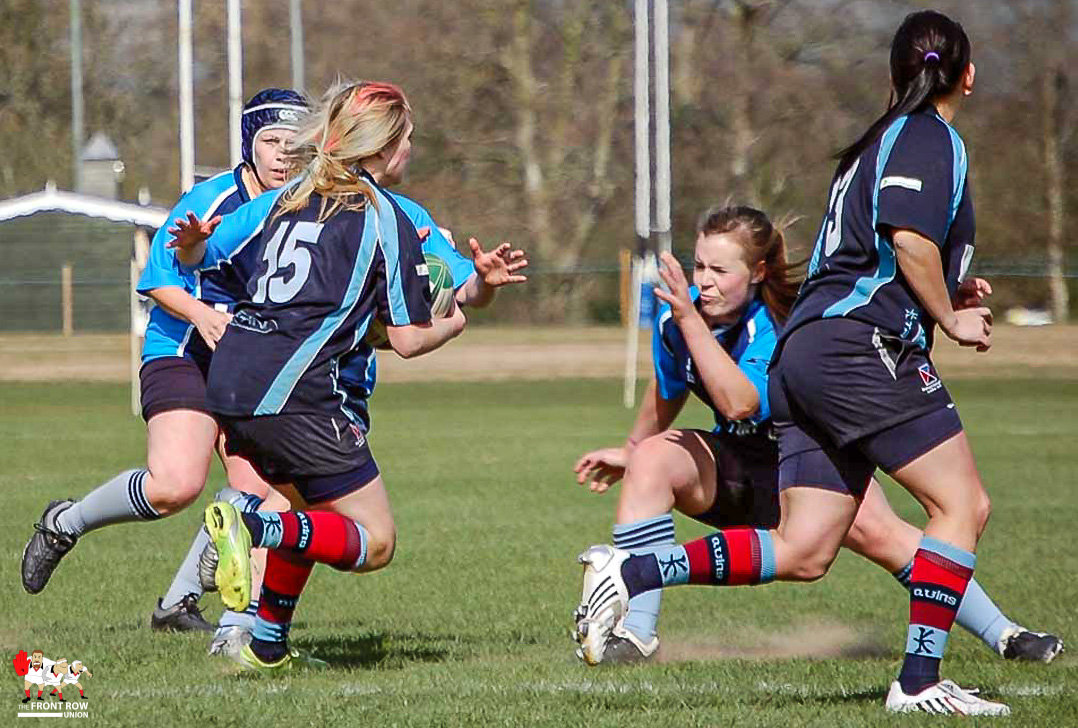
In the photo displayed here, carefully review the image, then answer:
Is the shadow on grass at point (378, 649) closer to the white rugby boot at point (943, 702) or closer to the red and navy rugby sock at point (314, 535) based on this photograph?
the red and navy rugby sock at point (314, 535)

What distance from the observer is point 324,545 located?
15.8 feet

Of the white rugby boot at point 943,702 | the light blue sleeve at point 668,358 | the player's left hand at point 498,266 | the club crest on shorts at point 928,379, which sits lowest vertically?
the white rugby boot at point 943,702

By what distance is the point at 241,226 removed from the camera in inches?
195

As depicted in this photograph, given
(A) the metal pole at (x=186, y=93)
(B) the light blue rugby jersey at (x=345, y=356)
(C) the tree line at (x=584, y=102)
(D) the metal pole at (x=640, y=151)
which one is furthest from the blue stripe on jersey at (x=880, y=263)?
(C) the tree line at (x=584, y=102)

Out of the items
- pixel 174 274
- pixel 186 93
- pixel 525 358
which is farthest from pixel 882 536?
pixel 525 358

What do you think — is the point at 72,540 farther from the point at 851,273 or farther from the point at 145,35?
the point at 145,35

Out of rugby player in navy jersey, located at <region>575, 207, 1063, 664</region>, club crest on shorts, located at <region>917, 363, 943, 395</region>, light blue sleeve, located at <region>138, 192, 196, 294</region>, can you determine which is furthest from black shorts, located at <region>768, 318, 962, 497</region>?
light blue sleeve, located at <region>138, 192, 196, 294</region>

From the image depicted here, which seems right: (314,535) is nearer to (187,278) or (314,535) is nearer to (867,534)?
(187,278)

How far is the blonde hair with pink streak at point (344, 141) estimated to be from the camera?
4.82m

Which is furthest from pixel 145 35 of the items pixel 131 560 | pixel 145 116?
pixel 131 560

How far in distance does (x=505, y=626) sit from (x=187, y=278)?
1678 millimetres

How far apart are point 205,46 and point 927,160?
39.0 metres

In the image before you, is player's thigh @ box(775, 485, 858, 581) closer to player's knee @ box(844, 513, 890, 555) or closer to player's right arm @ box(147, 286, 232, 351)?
player's knee @ box(844, 513, 890, 555)

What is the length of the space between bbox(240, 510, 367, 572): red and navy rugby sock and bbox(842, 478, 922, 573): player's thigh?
1.55 meters
